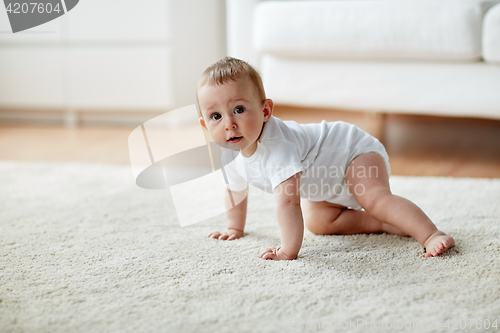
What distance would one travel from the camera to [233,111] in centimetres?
73

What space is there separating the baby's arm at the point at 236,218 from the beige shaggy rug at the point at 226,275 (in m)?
0.03

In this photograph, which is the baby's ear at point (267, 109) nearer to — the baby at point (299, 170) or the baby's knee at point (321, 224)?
the baby at point (299, 170)

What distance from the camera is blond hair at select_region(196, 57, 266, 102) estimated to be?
726 millimetres

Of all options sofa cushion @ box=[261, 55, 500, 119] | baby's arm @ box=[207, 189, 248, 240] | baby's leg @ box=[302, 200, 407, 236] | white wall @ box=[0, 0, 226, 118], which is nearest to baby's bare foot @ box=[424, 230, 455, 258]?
baby's leg @ box=[302, 200, 407, 236]

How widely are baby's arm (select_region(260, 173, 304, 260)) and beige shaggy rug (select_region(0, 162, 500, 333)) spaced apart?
0.9 inches

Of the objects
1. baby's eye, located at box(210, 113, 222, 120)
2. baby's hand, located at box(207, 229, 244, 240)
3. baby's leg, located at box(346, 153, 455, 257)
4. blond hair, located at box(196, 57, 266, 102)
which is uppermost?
blond hair, located at box(196, 57, 266, 102)

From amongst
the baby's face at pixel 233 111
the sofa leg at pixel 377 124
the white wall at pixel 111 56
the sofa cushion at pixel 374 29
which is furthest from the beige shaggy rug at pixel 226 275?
the white wall at pixel 111 56

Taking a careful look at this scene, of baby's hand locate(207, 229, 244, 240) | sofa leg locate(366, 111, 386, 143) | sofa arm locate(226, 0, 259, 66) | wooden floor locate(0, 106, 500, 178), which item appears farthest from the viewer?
sofa leg locate(366, 111, 386, 143)

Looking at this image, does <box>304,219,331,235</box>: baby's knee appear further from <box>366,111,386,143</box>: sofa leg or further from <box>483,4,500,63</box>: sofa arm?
<box>366,111,386,143</box>: sofa leg

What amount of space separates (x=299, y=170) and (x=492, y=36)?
89 centimetres

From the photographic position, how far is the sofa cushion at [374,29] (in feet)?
4.39

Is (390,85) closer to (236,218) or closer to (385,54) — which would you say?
(385,54)

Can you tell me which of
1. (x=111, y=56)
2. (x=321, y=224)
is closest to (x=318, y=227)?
(x=321, y=224)

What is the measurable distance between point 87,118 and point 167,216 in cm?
157
